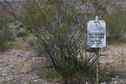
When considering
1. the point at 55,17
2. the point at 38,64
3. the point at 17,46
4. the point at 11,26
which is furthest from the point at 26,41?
the point at 55,17

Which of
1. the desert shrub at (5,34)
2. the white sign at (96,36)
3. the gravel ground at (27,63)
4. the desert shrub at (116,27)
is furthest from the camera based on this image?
the desert shrub at (5,34)

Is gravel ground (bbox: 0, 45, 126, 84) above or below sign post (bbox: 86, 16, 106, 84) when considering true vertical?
below

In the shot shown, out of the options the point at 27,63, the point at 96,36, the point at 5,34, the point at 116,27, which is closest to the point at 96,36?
the point at 96,36

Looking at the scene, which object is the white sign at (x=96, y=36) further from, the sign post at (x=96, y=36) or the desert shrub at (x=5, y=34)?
the desert shrub at (x=5, y=34)

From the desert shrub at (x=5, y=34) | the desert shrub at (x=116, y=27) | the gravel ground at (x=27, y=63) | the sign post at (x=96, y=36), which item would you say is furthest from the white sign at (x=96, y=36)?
the desert shrub at (x=5, y=34)

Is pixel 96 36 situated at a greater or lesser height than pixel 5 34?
greater

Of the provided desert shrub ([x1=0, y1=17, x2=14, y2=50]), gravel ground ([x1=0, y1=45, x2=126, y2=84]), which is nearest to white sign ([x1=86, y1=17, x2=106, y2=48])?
gravel ground ([x1=0, y1=45, x2=126, y2=84])

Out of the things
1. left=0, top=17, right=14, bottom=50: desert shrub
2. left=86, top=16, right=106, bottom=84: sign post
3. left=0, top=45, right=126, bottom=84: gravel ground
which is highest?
left=86, top=16, right=106, bottom=84: sign post

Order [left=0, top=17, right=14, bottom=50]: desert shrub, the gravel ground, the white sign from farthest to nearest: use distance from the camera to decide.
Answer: [left=0, top=17, right=14, bottom=50]: desert shrub < the gravel ground < the white sign

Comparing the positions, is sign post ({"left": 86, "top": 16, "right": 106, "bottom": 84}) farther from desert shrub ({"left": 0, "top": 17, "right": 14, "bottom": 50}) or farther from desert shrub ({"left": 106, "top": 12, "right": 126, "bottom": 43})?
desert shrub ({"left": 0, "top": 17, "right": 14, "bottom": 50})

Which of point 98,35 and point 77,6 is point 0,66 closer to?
point 77,6

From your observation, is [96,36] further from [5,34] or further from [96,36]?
[5,34]

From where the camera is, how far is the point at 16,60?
28.1 feet

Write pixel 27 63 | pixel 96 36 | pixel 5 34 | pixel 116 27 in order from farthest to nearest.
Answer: pixel 5 34
pixel 116 27
pixel 27 63
pixel 96 36
